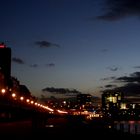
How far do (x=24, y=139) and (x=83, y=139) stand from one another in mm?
7668

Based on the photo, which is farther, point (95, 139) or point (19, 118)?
point (19, 118)

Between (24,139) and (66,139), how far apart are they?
5.48 metres

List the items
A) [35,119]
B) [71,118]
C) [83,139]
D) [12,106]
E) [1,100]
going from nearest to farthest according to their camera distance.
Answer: [83,139] < [1,100] < [12,106] < [35,119] < [71,118]

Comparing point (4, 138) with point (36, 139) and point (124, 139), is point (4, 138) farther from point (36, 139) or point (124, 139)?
point (124, 139)

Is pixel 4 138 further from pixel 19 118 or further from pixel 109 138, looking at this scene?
pixel 19 118

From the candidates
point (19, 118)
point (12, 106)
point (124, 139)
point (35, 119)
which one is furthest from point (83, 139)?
point (19, 118)

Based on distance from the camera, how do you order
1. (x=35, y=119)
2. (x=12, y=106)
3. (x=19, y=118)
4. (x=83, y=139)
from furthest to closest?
(x=19, y=118) < (x=35, y=119) < (x=12, y=106) < (x=83, y=139)

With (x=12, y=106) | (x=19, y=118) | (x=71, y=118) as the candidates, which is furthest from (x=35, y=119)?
(x=71, y=118)

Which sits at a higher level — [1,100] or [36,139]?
[1,100]

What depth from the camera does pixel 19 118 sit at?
135125 millimetres

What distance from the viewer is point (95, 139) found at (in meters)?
55.4

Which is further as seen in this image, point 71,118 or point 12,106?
point 71,118

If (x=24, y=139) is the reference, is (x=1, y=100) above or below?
above

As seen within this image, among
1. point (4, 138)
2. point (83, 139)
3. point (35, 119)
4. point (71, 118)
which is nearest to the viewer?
point (4, 138)
